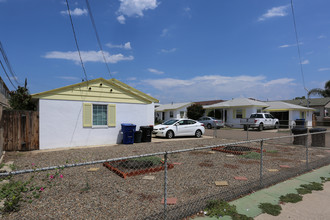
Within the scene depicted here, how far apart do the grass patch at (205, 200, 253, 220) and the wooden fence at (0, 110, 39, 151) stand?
363 inches

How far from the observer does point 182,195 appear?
429cm

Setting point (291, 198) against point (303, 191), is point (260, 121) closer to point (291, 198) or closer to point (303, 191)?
point (303, 191)

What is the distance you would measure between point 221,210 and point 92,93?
9635 mm

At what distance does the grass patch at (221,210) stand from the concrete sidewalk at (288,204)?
94 millimetres

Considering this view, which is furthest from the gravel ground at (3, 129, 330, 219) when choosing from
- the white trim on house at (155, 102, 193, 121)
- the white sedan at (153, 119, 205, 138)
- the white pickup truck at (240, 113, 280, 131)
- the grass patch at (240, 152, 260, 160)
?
the white trim on house at (155, 102, 193, 121)

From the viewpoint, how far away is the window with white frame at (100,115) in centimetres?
1159

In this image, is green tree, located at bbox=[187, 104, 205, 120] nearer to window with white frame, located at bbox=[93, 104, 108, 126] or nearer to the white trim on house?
the white trim on house

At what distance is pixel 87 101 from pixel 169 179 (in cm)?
766

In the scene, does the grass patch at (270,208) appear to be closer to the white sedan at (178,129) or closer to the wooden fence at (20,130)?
the wooden fence at (20,130)

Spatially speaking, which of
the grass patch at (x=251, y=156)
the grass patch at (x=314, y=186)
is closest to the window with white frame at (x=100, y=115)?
the grass patch at (x=251, y=156)

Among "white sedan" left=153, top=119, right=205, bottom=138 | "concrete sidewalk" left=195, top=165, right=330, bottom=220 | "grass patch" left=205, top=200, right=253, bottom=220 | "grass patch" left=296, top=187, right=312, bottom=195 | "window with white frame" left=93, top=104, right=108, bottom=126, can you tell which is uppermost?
"window with white frame" left=93, top=104, right=108, bottom=126

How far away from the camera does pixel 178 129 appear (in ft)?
50.6

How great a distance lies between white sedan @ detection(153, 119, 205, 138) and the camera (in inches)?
595

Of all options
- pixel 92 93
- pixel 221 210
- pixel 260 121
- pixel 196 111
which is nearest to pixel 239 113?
pixel 260 121
